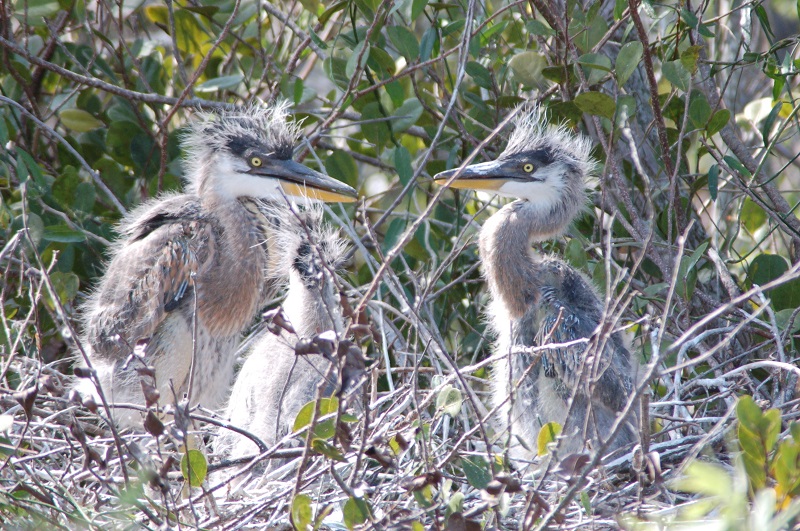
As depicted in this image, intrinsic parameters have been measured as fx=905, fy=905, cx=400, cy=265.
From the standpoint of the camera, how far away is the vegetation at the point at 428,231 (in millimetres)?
2172

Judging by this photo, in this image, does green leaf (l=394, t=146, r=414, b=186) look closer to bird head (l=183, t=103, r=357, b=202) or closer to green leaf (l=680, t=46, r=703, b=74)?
bird head (l=183, t=103, r=357, b=202)

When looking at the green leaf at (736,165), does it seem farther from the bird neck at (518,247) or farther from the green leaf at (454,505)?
the green leaf at (454,505)

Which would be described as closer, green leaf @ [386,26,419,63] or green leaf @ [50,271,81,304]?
green leaf @ [386,26,419,63]

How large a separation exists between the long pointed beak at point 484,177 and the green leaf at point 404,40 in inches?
17.4

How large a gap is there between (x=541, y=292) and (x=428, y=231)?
0.50 meters

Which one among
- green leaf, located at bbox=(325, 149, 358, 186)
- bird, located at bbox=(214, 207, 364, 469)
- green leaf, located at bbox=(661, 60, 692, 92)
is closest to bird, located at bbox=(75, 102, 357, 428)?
bird, located at bbox=(214, 207, 364, 469)

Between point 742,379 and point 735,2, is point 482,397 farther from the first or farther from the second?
point 735,2

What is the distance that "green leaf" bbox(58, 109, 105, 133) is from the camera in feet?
12.0

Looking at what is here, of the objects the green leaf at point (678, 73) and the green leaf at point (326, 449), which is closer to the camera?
the green leaf at point (326, 449)

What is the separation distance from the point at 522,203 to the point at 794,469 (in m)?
1.70

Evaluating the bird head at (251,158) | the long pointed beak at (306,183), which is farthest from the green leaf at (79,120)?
the long pointed beak at (306,183)

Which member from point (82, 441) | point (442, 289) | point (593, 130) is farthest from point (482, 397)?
point (82, 441)

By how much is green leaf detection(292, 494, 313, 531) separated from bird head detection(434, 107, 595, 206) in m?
1.55

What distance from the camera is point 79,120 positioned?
12.1 ft
